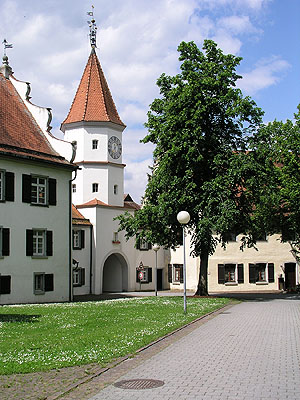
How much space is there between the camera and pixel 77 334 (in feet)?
46.2

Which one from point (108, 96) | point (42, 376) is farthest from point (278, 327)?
point (108, 96)

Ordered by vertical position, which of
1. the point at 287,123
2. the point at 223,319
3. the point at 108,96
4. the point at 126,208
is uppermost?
the point at 108,96

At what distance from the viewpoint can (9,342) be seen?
1273 centimetres

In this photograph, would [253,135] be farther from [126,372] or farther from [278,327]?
[126,372]

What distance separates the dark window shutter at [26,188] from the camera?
101ft

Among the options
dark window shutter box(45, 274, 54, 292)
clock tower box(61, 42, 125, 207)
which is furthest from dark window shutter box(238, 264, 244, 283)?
dark window shutter box(45, 274, 54, 292)

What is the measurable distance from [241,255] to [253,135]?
19.0 meters

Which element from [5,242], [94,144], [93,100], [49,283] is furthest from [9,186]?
[93,100]

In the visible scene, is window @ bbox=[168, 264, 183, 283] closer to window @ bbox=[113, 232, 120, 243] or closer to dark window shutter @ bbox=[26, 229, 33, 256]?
window @ bbox=[113, 232, 120, 243]

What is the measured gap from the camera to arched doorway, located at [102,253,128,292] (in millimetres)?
49656

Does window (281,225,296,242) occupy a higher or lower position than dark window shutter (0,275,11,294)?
higher

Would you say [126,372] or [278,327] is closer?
[126,372]

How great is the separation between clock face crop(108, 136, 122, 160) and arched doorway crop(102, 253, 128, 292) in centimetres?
910

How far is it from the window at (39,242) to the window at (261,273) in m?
21.5
